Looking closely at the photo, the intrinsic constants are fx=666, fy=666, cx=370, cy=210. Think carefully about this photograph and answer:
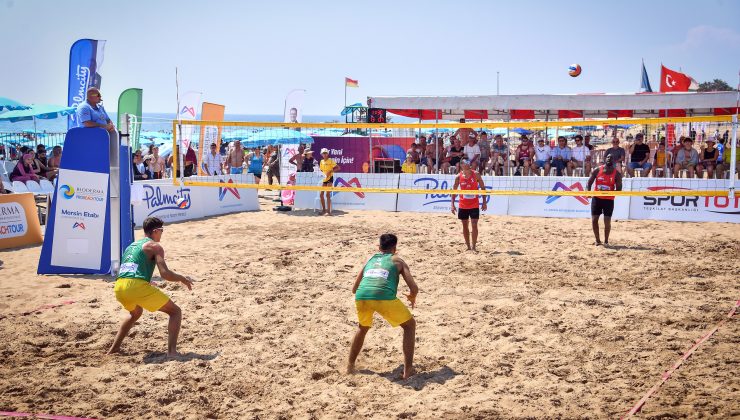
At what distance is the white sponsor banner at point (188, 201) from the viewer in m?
14.4

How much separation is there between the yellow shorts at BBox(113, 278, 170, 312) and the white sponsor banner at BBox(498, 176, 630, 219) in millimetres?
10447

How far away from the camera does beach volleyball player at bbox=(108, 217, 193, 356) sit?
20.3ft

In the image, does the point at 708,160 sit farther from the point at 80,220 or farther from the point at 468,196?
the point at 80,220

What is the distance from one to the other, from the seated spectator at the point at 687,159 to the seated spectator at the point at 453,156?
5.12 metres

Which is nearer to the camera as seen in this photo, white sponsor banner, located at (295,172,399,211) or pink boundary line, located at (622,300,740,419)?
pink boundary line, located at (622,300,740,419)

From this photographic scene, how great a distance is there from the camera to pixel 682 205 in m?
14.4

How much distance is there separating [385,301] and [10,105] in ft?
57.6

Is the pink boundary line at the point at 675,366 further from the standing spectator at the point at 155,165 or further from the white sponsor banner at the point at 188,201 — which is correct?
the standing spectator at the point at 155,165

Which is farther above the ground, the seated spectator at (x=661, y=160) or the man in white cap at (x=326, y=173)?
the seated spectator at (x=661, y=160)

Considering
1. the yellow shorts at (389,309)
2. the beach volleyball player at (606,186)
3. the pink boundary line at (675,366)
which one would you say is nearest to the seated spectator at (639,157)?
the beach volleyball player at (606,186)

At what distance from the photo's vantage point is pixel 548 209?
15367 millimetres

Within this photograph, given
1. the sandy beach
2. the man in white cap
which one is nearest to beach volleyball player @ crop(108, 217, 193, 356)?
the sandy beach

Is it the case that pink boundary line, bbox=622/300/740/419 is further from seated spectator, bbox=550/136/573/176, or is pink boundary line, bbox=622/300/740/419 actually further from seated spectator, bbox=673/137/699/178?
seated spectator, bbox=550/136/573/176

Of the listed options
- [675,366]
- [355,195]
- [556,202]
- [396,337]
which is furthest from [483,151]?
[675,366]
